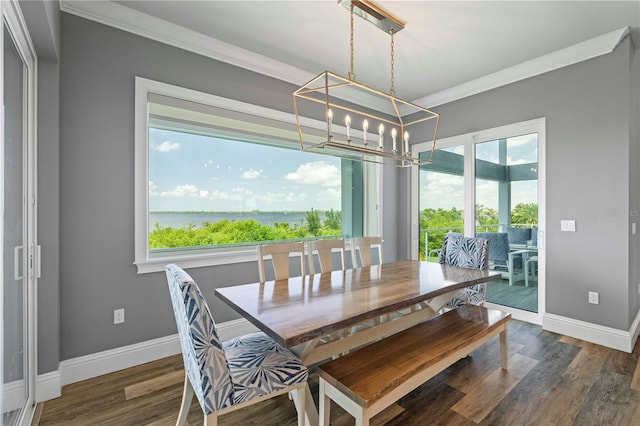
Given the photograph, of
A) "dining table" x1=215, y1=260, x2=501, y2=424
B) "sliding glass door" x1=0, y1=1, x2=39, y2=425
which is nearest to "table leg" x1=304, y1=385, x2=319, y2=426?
"dining table" x1=215, y1=260, x2=501, y2=424

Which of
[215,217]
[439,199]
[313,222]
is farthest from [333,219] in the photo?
[215,217]

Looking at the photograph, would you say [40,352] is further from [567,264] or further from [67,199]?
[567,264]

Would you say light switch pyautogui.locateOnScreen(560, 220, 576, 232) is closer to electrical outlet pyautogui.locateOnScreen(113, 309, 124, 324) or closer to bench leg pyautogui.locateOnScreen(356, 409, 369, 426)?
bench leg pyautogui.locateOnScreen(356, 409, 369, 426)

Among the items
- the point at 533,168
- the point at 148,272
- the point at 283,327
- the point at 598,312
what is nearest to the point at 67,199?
the point at 148,272

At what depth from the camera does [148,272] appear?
2557 millimetres

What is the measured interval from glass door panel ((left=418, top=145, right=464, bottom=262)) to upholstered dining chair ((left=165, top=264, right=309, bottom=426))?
3.36m

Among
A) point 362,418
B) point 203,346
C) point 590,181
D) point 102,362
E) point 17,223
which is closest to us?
point 203,346

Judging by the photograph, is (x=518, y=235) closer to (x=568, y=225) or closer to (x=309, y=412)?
(x=568, y=225)

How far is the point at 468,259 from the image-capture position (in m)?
2.94

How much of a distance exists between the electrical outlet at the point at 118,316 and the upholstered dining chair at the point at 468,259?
2.59m

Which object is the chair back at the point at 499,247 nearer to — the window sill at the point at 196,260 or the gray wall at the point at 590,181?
the gray wall at the point at 590,181

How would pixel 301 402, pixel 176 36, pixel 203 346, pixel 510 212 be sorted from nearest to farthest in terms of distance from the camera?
1. pixel 203 346
2. pixel 301 402
3. pixel 176 36
4. pixel 510 212

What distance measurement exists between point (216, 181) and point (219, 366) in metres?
2.29

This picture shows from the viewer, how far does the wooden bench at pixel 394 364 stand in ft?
4.62
